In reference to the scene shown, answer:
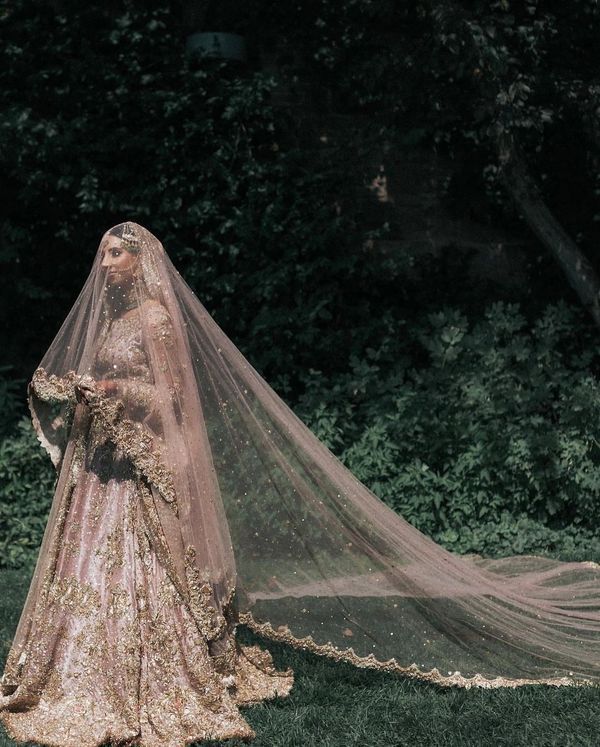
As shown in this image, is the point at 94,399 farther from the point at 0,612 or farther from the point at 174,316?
the point at 0,612

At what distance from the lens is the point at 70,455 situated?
4.33 m

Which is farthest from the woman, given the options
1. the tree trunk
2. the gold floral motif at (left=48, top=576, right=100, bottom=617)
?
the tree trunk

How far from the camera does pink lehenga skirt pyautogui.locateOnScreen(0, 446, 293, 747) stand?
399 cm

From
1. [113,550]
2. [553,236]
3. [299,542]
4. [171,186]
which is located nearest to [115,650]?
[113,550]

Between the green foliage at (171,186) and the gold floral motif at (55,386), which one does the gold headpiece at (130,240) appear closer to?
the gold floral motif at (55,386)

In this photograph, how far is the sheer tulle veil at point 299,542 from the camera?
171 inches

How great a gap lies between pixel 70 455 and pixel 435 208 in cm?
525

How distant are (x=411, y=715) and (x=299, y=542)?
2.70 feet

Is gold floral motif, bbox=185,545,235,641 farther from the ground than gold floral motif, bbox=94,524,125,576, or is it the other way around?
gold floral motif, bbox=94,524,125,576

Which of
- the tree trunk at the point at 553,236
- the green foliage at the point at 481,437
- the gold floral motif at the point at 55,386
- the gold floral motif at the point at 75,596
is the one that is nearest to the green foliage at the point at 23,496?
the green foliage at the point at 481,437

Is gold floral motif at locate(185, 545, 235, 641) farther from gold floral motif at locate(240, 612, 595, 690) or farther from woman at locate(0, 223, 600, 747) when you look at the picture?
gold floral motif at locate(240, 612, 595, 690)

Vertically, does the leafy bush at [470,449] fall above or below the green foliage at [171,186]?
below

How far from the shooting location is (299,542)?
4.66 m

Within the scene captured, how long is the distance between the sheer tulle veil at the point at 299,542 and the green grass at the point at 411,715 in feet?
0.33
